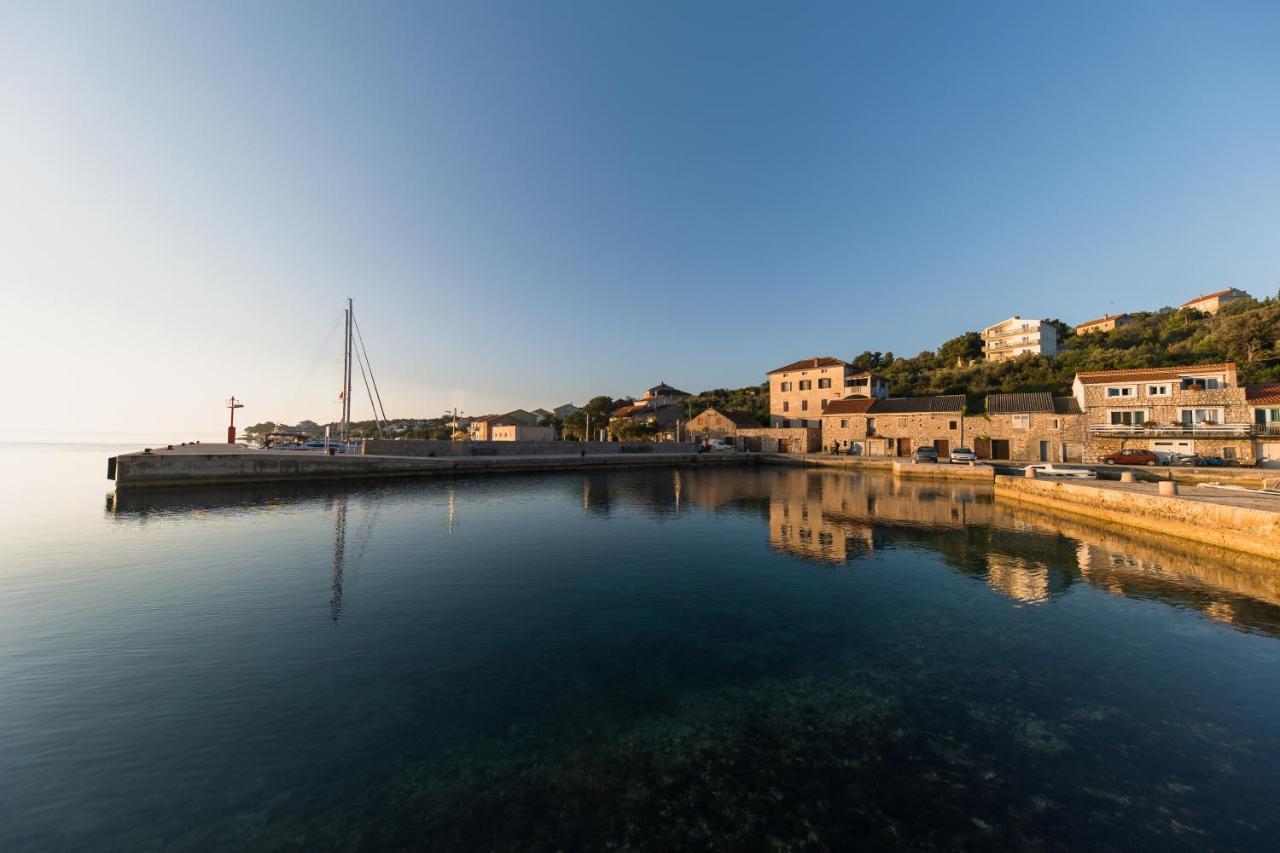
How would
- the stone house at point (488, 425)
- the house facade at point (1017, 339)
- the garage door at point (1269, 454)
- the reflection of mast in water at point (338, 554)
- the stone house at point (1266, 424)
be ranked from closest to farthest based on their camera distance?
the reflection of mast in water at point (338, 554), the garage door at point (1269, 454), the stone house at point (1266, 424), the house facade at point (1017, 339), the stone house at point (488, 425)

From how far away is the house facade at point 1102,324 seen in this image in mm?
89938

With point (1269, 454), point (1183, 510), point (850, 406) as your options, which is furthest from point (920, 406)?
point (1183, 510)

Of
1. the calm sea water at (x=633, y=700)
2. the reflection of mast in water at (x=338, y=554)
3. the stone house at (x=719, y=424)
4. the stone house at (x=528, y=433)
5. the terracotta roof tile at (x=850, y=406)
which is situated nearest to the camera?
the calm sea water at (x=633, y=700)

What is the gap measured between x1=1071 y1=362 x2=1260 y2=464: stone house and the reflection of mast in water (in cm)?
5643

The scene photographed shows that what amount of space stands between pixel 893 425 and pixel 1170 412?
20878mm

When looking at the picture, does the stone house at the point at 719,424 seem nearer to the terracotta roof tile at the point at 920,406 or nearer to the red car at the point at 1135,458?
the terracotta roof tile at the point at 920,406

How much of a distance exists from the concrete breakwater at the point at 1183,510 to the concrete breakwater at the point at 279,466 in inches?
1489

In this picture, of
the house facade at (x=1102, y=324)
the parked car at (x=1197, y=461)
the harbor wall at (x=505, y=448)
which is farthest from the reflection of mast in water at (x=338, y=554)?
the house facade at (x=1102, y=324)

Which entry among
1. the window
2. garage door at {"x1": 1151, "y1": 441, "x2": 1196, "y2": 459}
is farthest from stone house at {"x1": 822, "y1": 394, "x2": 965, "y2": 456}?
the window

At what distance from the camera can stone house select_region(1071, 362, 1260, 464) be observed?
36.1 m

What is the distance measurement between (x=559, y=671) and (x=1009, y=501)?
30.5 meters

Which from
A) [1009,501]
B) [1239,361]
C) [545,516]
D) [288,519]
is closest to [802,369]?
[1009,501]

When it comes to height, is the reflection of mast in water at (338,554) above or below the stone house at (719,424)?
below

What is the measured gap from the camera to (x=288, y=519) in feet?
70.2
